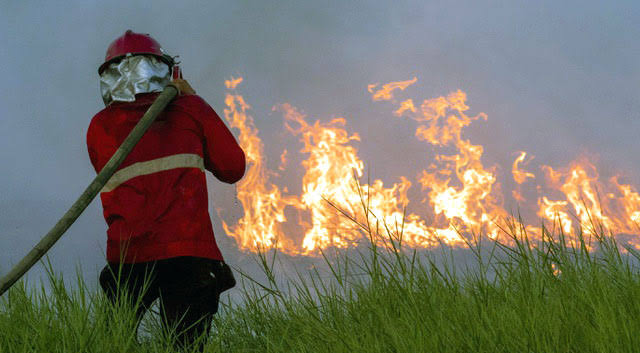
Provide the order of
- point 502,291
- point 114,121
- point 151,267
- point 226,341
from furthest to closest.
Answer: point 226,341, point 114,121, point 151,267, point 502,291

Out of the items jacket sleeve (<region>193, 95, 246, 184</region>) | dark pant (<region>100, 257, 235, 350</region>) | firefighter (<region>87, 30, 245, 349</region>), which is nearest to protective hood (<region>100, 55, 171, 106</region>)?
firefighter (<region>87, 30, 245, 349</region>)

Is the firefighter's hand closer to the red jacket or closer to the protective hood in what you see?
the red jacket

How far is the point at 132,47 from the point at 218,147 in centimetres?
93

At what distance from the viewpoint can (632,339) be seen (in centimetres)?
268

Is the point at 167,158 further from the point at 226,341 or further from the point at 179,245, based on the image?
the point at 226,341

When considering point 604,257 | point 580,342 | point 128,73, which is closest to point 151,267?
point 128,73

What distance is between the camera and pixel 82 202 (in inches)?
141

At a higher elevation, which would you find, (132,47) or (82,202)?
(132,47)

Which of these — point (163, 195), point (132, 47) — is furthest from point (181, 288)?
point (132, 47)

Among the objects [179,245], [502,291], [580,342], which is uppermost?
[179,245]

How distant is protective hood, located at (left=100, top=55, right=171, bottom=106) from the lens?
162 inches

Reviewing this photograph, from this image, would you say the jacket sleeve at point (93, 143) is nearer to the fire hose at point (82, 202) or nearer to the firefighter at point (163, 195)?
the firefighter at point (163, 195)

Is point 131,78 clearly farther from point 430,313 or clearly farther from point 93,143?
point 430,313

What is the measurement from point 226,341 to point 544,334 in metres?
2.63
